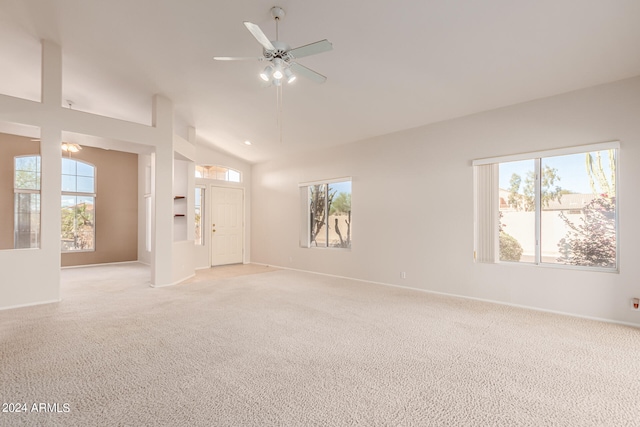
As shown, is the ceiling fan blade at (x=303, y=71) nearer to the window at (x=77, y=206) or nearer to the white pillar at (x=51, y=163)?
the white pillar at (x=51, y=163)

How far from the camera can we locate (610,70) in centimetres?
350

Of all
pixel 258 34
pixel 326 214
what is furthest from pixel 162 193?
pixel 258 34

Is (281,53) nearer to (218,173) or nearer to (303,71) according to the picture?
(303,71)

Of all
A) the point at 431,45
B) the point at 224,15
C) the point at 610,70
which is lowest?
the point at 610,70

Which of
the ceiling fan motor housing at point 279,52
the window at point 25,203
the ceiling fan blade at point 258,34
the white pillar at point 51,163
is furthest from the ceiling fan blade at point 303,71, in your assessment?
the window at point 25,203

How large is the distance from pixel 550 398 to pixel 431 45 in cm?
337

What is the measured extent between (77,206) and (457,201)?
915 cm

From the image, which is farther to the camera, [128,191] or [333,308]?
[128,191]

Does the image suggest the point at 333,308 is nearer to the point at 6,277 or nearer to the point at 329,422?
the point at 329,422

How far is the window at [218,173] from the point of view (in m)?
8.11

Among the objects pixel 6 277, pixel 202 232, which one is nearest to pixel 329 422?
pixel 6 277

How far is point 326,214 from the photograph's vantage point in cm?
714

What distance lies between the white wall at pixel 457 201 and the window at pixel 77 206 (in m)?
5.34

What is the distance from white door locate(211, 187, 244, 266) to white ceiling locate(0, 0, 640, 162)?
9.91 feet
